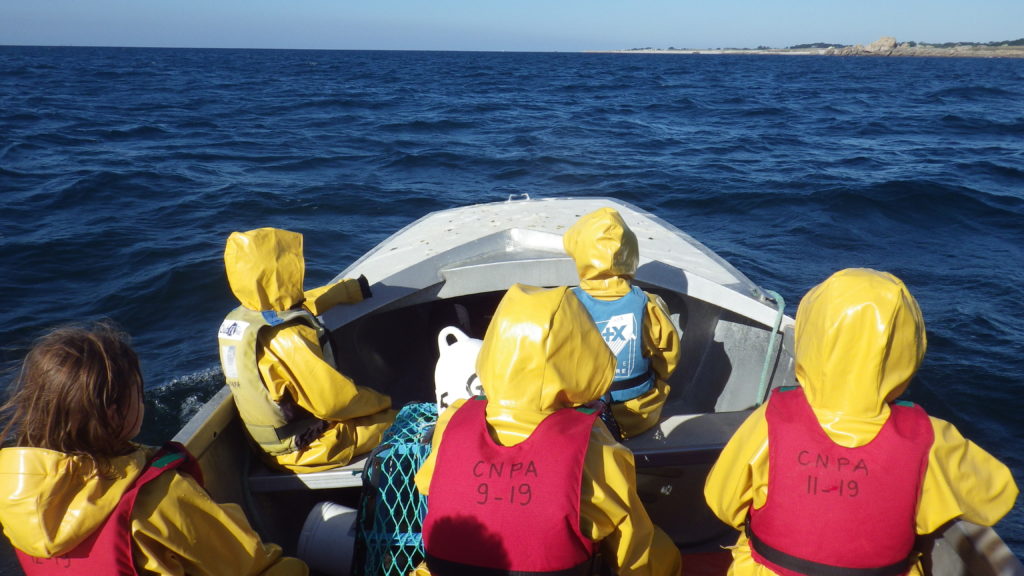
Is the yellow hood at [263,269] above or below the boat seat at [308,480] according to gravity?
above

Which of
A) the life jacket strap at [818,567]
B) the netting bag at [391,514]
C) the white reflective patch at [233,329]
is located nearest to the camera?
the life jacket strap at [818,567]

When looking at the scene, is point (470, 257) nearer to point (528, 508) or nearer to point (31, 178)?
point (528, 508)

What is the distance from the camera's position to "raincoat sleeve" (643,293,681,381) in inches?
134

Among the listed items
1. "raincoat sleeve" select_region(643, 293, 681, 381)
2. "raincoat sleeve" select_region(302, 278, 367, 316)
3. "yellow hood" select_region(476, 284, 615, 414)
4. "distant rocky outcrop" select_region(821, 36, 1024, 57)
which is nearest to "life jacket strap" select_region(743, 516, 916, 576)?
"yellow hood" select_region(476, 284, 615, 414)

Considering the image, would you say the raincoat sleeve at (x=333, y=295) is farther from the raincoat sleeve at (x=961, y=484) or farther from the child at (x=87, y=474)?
the raincoat sleeve at (x=961, y=484)

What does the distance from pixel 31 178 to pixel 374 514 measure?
14525 millimetres

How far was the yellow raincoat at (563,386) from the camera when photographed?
1.84 m

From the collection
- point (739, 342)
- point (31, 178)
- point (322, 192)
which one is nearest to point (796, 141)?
point (322, 192)

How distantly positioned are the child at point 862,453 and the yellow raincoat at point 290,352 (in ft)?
5.82

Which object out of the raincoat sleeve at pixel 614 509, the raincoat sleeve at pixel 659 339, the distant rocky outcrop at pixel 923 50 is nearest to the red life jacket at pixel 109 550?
the raincoat sleeve at pixel 614 509

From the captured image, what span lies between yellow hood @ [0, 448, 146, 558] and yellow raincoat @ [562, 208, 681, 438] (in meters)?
2.15

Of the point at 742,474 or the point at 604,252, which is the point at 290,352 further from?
the point at 742,474

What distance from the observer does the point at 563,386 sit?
1883 millimetres

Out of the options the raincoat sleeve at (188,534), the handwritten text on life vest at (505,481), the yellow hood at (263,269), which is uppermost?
the yellow hood at (263,269)
